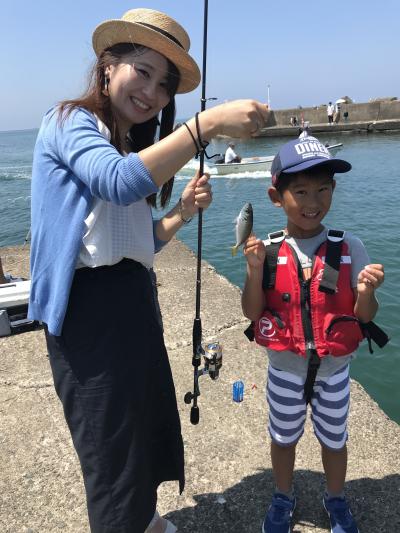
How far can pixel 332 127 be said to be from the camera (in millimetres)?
43531

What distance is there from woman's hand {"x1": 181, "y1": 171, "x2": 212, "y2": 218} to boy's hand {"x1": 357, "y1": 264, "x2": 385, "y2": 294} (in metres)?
0.90

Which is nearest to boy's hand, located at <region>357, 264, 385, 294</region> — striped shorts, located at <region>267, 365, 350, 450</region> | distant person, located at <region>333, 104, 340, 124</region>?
striped shorts, located at <region>267, 365, 350, 450</region>

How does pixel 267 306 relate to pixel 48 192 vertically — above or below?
below

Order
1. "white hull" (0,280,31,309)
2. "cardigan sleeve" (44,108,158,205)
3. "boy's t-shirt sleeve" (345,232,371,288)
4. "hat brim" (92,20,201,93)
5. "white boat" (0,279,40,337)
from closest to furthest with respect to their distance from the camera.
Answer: "cardigan sleeve" (44,108,158,205), "hat brim" (92,20,201,93), "boy's t-shirt sleeve" (345,232,371,288), "white boat" (0,279,40,337), "white hull" (0,280,31,309)

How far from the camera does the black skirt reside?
6.20ft

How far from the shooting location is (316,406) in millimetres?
2424

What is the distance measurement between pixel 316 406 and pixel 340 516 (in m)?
0.66

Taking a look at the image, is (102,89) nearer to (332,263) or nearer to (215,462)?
(332,263)

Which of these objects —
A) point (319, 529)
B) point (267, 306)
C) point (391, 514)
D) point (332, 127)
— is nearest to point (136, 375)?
point (267, 306)

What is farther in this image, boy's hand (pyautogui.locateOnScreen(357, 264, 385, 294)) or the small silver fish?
the small silver fish

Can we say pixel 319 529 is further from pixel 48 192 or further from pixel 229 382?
pixel 48 192

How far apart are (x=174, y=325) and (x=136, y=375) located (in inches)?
118

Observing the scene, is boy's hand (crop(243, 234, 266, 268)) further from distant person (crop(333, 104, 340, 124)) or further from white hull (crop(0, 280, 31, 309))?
distant person (crop(333, 104, 340, 124))

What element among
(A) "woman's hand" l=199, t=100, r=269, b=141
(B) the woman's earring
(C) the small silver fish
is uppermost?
(B) the woman's earring
